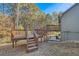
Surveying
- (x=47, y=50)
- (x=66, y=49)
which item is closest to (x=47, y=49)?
(x=47, y=50)

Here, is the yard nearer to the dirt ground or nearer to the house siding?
the dirt ground

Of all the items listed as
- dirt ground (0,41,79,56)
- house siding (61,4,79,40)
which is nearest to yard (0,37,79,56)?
dirt ground (0,41,79,56)

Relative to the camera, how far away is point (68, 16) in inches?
147

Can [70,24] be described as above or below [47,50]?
above

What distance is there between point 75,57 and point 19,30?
96cm

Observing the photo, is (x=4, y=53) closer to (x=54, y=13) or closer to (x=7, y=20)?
(x=7, y=20)

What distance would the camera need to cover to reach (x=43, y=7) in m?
3.74

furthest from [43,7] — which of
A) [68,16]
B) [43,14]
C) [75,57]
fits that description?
[75,57]

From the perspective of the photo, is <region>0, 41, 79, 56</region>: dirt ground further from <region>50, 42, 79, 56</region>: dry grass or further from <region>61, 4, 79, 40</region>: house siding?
<region>61, 4, 79, 40</region>: house siding

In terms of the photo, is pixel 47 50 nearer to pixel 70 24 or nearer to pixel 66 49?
pixel 66 49

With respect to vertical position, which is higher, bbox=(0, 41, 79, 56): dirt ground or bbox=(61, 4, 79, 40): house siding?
bbox=(61, 4, 79, 40): house siding

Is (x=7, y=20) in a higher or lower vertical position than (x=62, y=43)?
higher

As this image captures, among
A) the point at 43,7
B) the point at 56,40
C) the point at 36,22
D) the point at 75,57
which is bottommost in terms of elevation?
the point at 75,57

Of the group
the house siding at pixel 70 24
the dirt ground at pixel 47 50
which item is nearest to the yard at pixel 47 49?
the dirt ground at pixel 47 50
